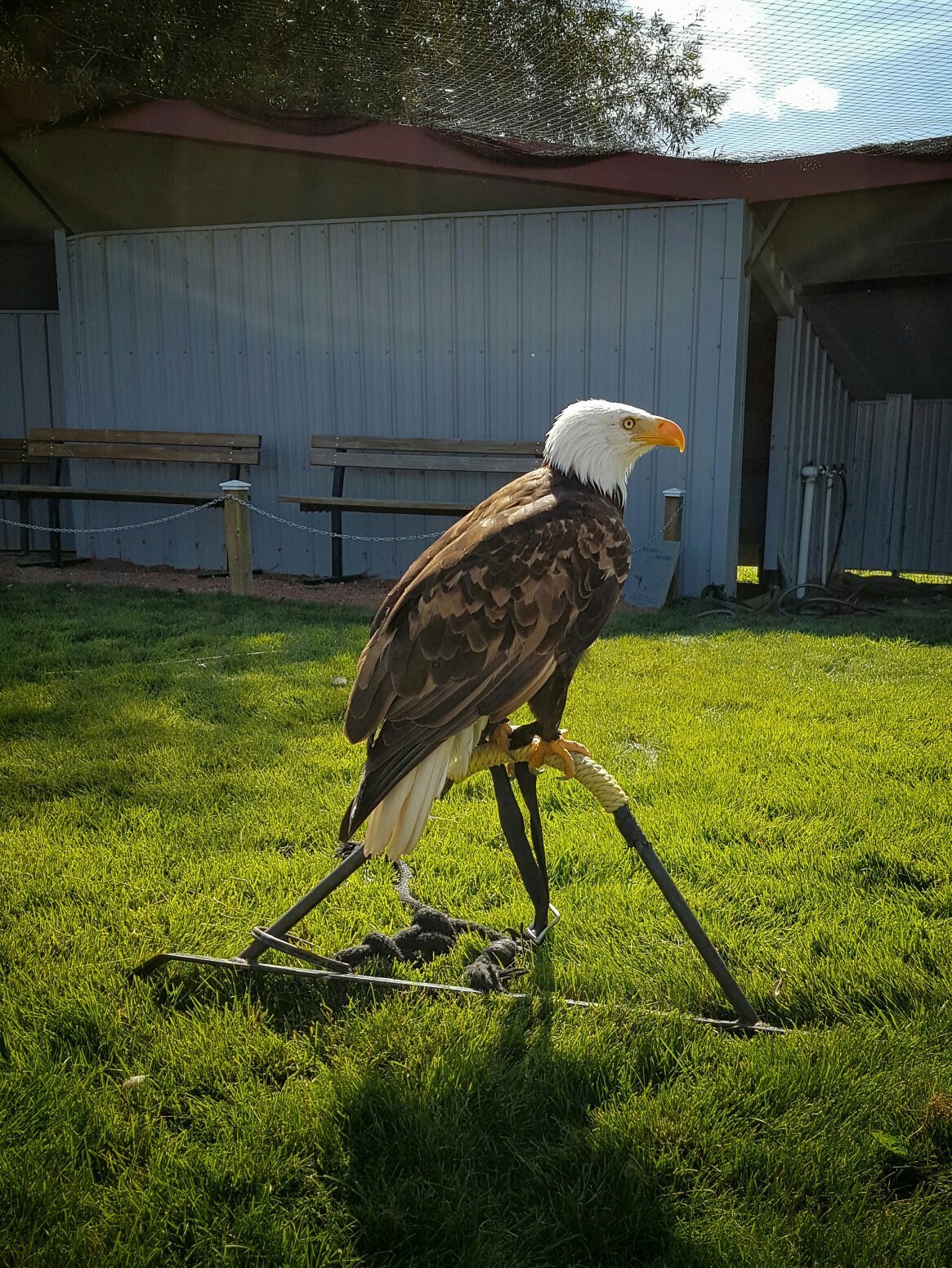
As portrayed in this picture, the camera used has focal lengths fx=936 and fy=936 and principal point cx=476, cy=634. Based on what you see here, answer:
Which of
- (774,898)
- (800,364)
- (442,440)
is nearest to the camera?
(774,898)

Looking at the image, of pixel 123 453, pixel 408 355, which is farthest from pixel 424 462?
pixel 123 453

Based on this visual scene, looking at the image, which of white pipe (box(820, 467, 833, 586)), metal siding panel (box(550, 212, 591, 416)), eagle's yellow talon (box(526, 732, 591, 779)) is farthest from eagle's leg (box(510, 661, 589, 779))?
white pipe (box(820, 467, 833, 586))

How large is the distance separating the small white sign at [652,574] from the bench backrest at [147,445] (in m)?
3.94

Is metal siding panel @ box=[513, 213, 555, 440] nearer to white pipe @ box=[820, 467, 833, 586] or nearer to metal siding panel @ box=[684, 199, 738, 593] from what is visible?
metal siding panel @ box=[684, 199, 738, 593]

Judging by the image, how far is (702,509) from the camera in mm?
8148

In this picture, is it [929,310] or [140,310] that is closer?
[140,310]

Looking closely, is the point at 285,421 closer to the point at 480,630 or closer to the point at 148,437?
the point at 148,437

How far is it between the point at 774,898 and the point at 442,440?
6440 millimetres

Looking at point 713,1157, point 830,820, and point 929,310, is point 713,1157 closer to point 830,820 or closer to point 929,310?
point 830,820

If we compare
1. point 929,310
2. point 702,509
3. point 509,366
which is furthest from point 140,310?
point 929,310

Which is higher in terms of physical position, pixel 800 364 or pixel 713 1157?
pixel 800 364

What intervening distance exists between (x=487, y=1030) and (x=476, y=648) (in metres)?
0.92

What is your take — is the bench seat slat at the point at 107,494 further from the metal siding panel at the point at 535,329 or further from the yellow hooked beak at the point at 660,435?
the yellow hooked beak at the point at 660,435

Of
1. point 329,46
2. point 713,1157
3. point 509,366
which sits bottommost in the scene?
point 713,1157
